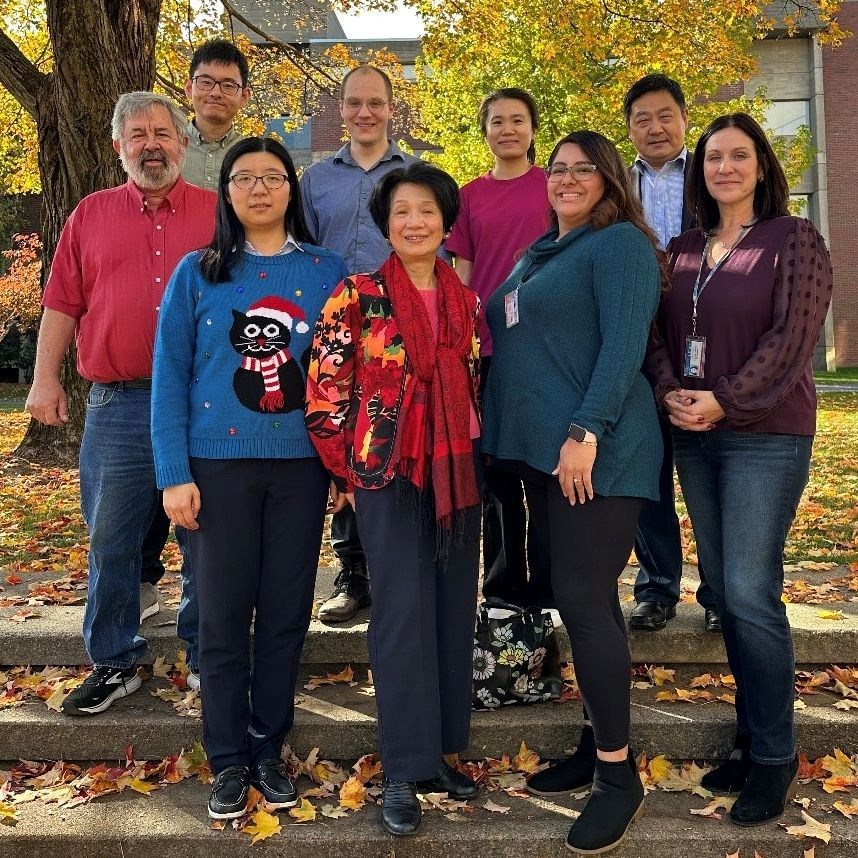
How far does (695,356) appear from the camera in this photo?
123 inches

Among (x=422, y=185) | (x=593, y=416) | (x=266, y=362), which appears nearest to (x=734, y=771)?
(x=593, y=416)

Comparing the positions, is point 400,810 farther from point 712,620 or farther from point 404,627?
point 712,620

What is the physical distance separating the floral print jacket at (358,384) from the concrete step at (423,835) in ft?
3.96

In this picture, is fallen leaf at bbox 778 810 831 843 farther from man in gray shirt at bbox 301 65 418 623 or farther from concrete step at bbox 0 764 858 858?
man in gray shirt at bbox 301 65 418 623

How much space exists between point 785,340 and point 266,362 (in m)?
1.73

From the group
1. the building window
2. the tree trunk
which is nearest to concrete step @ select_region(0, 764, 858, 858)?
the tree trunk

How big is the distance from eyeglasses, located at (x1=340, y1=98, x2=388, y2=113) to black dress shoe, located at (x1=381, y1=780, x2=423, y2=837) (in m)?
2.84

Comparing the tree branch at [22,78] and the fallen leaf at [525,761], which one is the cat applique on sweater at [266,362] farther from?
the tree branch at [22,78]

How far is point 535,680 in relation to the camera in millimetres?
3695

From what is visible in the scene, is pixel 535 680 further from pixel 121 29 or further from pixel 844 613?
pixel 121 29

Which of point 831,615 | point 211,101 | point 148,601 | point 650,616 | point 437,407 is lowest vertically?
point 831,615

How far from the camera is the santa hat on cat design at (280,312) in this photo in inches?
122

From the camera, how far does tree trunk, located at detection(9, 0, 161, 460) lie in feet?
24.5

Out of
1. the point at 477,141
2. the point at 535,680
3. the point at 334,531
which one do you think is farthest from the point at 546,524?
the point at 477,141
